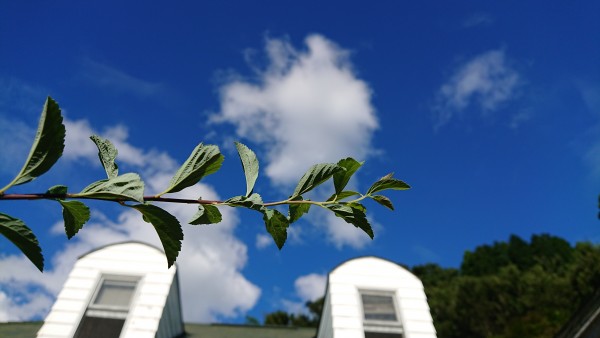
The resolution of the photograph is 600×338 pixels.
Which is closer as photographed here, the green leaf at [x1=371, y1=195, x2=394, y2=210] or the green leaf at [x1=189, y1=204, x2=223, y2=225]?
the green leaf at [x1=189, y1=204, x2=223, y2=225]

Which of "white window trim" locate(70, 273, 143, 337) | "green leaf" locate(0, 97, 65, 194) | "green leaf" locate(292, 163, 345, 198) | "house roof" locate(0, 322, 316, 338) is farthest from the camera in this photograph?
"house roof" locate(0, 322, 316, 338)

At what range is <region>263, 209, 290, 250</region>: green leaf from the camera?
3.06 feet

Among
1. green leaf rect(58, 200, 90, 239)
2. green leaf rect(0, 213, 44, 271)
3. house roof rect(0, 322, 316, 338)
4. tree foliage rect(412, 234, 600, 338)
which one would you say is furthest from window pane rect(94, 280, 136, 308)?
tree foliage rect(412, 234, 600, 338)

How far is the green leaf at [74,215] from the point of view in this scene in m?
0.80

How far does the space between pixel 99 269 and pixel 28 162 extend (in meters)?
6.00

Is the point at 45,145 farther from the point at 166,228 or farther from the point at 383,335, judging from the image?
the point at 383,335

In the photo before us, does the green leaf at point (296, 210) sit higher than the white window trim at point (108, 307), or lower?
lower

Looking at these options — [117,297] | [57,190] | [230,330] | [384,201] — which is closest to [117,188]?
[57,190]

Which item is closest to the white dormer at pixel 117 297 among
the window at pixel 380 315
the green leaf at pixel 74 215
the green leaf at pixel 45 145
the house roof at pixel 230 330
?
the house roof at pixel 230 330

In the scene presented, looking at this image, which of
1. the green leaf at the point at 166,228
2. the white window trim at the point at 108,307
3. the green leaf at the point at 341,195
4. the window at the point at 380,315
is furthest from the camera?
the window at the point at 380,315

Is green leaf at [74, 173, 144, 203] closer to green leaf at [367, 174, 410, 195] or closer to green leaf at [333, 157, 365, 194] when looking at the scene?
green leaf at [333, 157, 365, 194]

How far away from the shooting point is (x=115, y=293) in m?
5.65

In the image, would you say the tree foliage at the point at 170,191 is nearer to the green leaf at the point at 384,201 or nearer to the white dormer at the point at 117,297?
the green leaf at the point at 384,201

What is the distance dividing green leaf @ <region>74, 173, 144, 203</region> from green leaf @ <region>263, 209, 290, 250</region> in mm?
305
